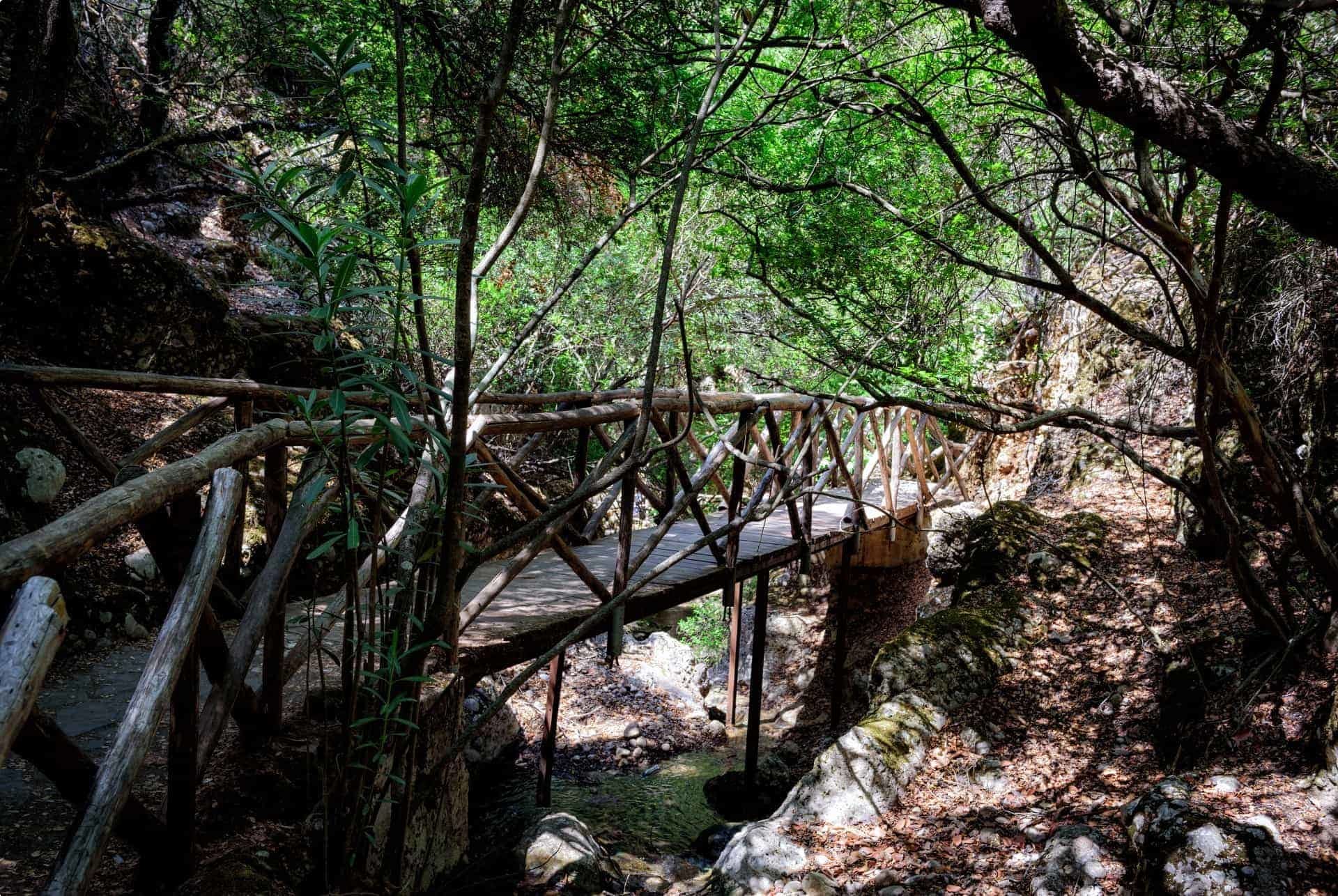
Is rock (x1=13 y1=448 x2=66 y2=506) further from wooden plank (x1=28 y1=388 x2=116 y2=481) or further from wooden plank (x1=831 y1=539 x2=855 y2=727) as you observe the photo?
wooden plank (x1=831 y1=539 x2=855 y2=727)

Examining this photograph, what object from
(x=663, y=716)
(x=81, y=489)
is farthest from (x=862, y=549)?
(x=81, y=489)

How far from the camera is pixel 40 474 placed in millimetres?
5539

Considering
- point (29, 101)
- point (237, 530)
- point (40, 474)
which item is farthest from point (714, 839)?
point (29, 101)

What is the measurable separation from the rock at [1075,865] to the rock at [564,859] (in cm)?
202

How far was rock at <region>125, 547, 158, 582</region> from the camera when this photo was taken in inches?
219

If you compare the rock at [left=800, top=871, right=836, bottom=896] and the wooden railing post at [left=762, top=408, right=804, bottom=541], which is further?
the wooden railing post at [left=762, top=408, right=804, bottom=541]

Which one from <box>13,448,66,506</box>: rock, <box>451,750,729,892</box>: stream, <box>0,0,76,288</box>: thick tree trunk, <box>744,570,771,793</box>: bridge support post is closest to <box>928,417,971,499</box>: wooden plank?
<box>744,570,771,793</box>: bridge support post

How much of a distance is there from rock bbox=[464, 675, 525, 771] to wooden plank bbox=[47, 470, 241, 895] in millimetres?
4757

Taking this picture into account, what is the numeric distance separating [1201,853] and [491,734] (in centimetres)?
532

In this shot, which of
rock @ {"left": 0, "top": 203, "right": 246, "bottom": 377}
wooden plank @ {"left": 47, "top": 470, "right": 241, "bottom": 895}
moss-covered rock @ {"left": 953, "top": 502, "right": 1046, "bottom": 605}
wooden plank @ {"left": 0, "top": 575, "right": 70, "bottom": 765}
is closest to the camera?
wooden plank @ {"left": 0, "top": 575, "right": 70, "bottom": 765}

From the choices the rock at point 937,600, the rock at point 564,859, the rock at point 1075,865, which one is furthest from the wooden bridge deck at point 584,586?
the rock at point 1075,865

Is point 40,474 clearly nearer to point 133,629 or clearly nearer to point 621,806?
point 133,629

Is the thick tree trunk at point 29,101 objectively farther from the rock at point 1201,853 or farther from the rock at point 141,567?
the rock at point 1201,853

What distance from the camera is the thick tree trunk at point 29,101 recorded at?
139 inches
